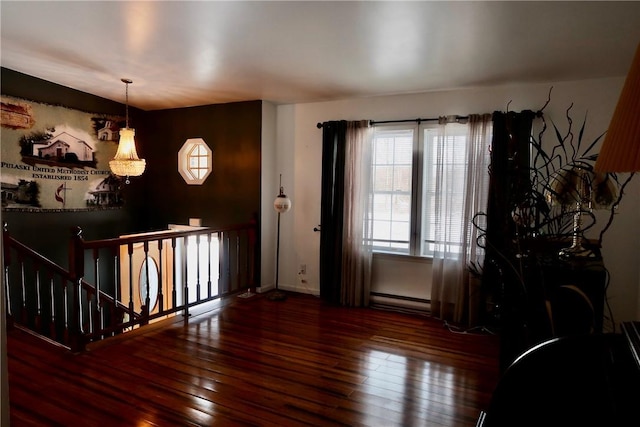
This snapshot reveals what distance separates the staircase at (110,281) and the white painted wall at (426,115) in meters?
0.51

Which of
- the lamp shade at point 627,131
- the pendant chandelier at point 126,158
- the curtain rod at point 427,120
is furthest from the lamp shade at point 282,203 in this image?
the lamp shade at point 627,131

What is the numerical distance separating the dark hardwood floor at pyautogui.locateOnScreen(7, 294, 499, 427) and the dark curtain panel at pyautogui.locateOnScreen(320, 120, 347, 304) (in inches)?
30.3

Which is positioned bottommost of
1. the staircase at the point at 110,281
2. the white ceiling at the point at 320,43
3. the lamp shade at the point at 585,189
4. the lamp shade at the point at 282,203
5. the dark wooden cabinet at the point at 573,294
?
the staircase at the point at 110,281

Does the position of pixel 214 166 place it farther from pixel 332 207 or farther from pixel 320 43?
pixel 320 43

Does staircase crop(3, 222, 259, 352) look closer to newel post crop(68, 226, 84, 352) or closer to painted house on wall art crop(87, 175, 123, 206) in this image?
newel post crop(68, 226, 84, 352)

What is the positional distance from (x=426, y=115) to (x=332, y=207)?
1463 mm

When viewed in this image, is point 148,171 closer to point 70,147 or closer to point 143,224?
point 143,224

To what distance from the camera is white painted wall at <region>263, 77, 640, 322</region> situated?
3795 mm

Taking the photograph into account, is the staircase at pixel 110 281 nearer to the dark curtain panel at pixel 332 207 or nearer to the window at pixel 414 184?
the dark curtain panel at pixel 332 207

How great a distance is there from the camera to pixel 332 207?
491 cm

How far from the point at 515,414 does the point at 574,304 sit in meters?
1.68

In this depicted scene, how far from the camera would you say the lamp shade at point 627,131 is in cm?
66

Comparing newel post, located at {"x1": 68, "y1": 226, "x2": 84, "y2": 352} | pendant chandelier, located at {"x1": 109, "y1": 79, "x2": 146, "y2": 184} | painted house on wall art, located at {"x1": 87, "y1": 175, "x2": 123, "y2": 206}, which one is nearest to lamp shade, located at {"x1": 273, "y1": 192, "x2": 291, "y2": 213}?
pendant chandelier, located at {"x1": 109, "y1": 79, "x2": 146, "y2": 184}

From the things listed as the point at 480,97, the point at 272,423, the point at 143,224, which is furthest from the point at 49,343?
the point at 480,97
